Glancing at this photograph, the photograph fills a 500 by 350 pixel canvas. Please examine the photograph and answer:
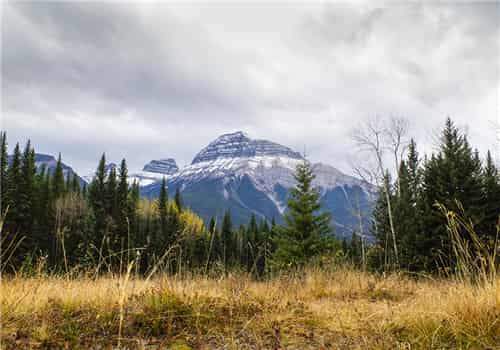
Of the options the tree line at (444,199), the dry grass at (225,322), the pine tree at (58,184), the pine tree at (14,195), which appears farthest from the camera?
the pine tree at (58,184)

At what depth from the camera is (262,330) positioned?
2.95m

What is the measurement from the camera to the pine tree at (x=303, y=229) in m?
17.7

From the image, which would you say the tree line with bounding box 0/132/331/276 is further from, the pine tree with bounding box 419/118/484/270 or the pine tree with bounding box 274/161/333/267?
the pine tree with bounding box 419/118/484/270

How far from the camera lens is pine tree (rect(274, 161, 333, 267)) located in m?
17.7

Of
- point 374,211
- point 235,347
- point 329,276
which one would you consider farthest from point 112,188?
point 235,347

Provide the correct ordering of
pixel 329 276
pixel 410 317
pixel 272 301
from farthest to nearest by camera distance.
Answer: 1. pixel 329 276
2. pixel 272 301
3. pixel 410 317

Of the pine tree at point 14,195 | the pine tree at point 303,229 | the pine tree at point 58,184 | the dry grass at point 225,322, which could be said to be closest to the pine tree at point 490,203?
the pine tree at point 303,229

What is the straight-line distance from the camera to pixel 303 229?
60.4 feet

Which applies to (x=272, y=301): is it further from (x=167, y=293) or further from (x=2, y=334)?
(x=2, y=334)

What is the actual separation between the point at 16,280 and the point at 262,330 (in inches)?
128

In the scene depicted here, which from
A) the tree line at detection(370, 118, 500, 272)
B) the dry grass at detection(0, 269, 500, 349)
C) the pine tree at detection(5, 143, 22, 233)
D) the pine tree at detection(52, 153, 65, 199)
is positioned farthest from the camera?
the pine tree at detection(52, 153, 65, 199)

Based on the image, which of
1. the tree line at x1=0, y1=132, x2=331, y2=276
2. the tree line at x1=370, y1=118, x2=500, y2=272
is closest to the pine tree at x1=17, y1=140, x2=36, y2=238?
the tree line at x1=0, y1=132, x2=331, y2=276

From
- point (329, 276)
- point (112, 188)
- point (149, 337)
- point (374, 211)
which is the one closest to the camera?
point (149, 337)

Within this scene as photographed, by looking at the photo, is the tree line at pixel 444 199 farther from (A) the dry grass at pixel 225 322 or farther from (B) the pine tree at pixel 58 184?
(B) the pine tree at pixel 58 184
